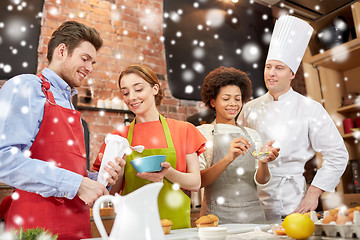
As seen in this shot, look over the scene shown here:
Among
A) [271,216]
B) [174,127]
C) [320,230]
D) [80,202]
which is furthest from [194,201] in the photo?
[320,230]

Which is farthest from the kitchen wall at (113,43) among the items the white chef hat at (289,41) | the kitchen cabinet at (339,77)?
the white chef hat at (289,41)

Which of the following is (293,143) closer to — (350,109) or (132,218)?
(350,109)

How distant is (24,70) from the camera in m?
2.52

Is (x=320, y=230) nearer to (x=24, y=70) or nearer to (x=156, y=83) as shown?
(x=156, y=83)

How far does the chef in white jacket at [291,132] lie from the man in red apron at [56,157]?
1155 mm

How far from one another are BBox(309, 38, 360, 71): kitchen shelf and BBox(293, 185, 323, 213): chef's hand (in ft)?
5.32

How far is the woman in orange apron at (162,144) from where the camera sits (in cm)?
133

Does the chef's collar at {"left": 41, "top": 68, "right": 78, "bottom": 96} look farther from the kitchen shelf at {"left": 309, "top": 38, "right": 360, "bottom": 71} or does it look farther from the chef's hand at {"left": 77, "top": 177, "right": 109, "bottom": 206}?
the kitchen shelf at {"left": 309, "top": 38, "right": 360, "bottom": 71}

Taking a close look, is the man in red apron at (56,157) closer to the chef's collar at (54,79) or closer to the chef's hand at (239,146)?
the chef's collar at (54,79)

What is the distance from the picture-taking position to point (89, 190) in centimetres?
100

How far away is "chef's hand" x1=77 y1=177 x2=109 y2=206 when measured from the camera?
3.27ft

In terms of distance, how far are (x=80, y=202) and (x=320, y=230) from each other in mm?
767

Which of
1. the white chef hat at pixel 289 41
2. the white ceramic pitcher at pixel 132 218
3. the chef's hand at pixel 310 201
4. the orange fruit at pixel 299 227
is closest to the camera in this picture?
the white ceramic pitcher at pixel 132 218

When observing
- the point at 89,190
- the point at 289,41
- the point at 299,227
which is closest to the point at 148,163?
the point at 89,190
